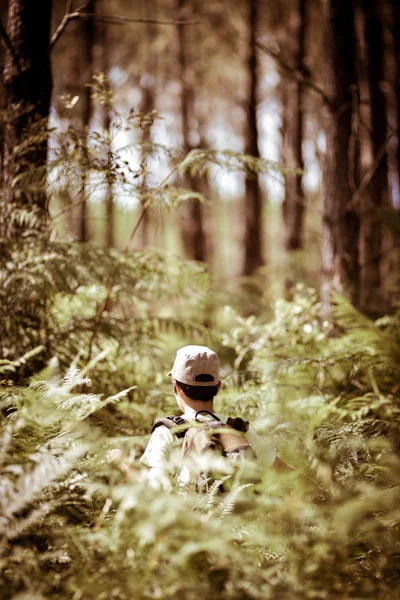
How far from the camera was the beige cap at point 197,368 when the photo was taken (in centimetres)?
278

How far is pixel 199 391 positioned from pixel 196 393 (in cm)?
2

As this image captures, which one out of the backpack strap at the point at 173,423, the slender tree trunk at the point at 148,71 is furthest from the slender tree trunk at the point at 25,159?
the slender tree trunk at the point at 148,71

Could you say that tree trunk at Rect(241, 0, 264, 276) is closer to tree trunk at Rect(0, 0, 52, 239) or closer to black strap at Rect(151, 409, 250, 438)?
tree trunk at Rect(0, 0, 52, 239)

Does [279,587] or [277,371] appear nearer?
[279,587]

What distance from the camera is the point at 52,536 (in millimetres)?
2293

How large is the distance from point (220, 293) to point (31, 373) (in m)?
3.61

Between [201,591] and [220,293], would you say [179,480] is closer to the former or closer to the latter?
[201,591]

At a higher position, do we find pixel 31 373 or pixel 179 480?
pixel 31 373

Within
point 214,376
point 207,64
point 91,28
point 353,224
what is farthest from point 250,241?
point 214,376

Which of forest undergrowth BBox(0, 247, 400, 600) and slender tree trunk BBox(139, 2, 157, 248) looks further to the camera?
slender tree trunk BBox(139, 2, 157, 248)

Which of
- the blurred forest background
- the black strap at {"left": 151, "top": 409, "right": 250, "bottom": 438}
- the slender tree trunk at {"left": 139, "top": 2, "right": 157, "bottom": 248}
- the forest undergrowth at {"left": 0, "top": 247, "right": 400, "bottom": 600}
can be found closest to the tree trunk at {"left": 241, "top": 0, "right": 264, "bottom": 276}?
the blurred forest background

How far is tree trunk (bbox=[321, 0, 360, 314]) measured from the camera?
5574 mm

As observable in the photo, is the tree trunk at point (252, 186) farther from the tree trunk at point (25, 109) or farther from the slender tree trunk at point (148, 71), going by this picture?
the tree trunk at point (25, 109)

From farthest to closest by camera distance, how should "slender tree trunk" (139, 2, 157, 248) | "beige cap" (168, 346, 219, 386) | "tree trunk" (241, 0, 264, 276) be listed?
"slender tree trunk" (139, 2, 157, 248) → "tree trunk" (241, 0, 264, 276) → "beige cap" (168, 346, 219, 386)
